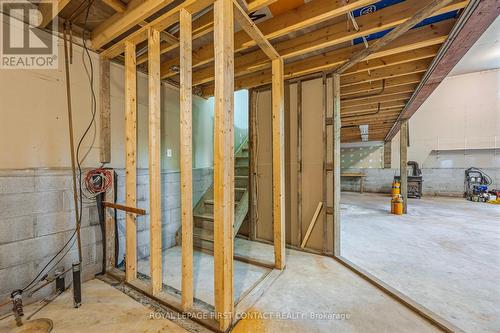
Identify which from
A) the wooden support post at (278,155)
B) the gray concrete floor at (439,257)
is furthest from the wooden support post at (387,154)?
the wooden support post at (278,155)

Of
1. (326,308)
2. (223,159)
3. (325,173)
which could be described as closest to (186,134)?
(223,159)

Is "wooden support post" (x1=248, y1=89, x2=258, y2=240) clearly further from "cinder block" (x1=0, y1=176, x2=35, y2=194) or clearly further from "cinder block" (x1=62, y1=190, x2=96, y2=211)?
"cinder block" (x1=0, y1=176, x2=35, y2=194)

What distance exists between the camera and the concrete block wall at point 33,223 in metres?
1.86

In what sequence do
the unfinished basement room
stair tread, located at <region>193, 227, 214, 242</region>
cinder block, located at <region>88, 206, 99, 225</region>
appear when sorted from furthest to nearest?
stair tread, located at <region>193, 227, 214, 242</region> < cinder block, located at <region>88, 206, 99, 225</region> < the unfinished basement room

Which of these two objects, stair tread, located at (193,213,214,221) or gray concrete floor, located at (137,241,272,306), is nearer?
gray concrete floor, located at (137,241,272,306)

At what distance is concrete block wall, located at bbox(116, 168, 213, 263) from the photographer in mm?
2738

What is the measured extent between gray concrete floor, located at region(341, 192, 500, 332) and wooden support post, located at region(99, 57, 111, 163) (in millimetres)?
3369

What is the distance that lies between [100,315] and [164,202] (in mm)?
1614

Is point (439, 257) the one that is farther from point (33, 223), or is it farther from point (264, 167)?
point (33, 223)

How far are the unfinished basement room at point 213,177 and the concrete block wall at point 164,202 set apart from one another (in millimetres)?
22

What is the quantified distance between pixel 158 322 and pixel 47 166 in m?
1.77

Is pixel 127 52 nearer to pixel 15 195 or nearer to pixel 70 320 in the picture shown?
pixel 15 195

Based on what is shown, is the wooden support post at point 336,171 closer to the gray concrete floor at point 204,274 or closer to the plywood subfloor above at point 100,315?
the gray concrete floor at point 204,274

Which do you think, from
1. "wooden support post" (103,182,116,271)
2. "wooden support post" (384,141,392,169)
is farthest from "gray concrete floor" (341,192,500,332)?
"wooden support post" (384,141,392,169)
